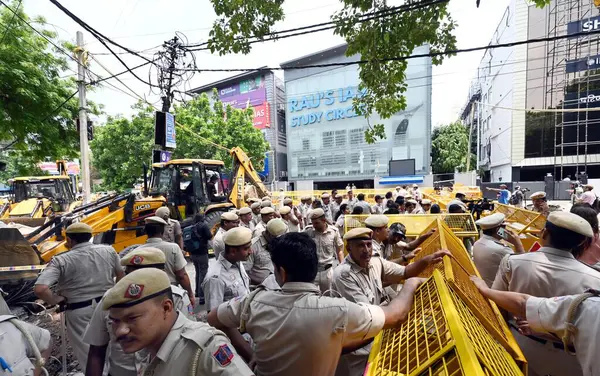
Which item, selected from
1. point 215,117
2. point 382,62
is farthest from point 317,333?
point 215,117

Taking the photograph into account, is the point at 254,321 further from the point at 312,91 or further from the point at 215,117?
the point at 312,91

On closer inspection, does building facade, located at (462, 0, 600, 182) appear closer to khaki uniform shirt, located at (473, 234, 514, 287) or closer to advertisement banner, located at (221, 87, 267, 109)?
khaki uniform shirt, located at (473, 234, 514, 287)

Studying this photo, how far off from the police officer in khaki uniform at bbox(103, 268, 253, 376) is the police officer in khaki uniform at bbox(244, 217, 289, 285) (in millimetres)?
2510

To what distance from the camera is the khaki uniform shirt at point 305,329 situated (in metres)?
1.53

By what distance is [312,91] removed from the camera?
106 ft

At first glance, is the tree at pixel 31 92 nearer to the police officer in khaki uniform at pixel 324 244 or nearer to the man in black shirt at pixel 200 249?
the man in black shirt at pixel 200 249

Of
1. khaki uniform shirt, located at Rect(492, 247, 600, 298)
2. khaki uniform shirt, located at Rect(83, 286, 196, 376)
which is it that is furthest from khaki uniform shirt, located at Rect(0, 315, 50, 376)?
khaki uniform shirt, located at Rect(492, 247, 600, 298)

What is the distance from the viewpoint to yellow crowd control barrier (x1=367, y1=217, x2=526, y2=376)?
1.16 meters

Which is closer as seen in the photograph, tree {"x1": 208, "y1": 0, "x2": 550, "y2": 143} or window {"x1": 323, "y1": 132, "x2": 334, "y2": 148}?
tree {"x1": 208, "y1": 0, "x2": 550, "y2": 143}

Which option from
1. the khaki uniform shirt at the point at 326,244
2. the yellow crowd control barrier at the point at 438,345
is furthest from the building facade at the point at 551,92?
the yellow crowd control barrier at the point at 438,345

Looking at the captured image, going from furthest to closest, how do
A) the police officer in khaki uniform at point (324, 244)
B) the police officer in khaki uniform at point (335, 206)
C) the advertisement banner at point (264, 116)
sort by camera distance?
1. the advertisement banner at point (264, 116)
2. the police officer in khaki uniform at point (335, 206)
3. the police officer in khaki uniform at point (324, 244)

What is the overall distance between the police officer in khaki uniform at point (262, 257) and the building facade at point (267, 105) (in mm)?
31649

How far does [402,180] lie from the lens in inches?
1063

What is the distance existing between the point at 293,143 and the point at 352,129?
6.65 m
